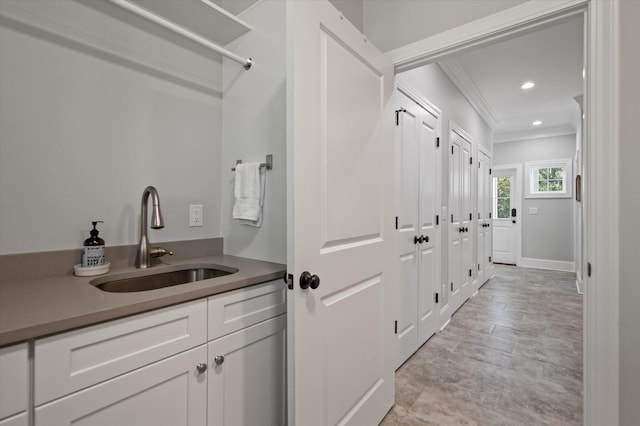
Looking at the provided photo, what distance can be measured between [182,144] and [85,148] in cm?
46

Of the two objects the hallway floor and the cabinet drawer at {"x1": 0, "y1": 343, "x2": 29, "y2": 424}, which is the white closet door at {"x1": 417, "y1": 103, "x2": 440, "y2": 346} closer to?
the hallway floor

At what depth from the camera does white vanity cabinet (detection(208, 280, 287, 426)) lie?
43.1 inches

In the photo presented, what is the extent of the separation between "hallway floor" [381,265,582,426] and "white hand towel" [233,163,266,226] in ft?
4.59

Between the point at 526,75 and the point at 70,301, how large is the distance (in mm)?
4587

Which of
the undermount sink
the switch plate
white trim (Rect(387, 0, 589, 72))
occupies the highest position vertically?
white trim (Rect(387, 0, 589, 72))

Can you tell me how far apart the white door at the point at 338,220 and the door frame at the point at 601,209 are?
0.86 metres

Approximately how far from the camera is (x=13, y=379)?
67 centimetres

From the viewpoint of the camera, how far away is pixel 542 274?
5.46 m

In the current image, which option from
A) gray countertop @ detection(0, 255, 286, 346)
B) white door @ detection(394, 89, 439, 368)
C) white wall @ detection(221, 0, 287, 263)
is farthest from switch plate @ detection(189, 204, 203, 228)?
white door @ detection(394, 89, 439, 368)

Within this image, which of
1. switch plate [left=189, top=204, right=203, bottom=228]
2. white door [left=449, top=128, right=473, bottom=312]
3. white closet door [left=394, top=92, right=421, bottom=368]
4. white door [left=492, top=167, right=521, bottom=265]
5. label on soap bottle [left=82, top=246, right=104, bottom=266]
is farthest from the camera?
white door [left=492, top=167, right=521, bottom=265]

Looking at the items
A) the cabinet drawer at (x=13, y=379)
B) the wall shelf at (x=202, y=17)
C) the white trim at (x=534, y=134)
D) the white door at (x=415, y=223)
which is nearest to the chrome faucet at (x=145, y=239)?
the cabinet drawer at (x=13, y=379)

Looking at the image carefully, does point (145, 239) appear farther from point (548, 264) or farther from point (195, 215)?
point (548, 264)

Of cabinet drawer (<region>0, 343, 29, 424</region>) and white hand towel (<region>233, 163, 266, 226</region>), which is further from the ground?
white hand towel (<region>233, 163, 266, 226</region>)

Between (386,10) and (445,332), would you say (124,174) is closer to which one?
(386,10)
